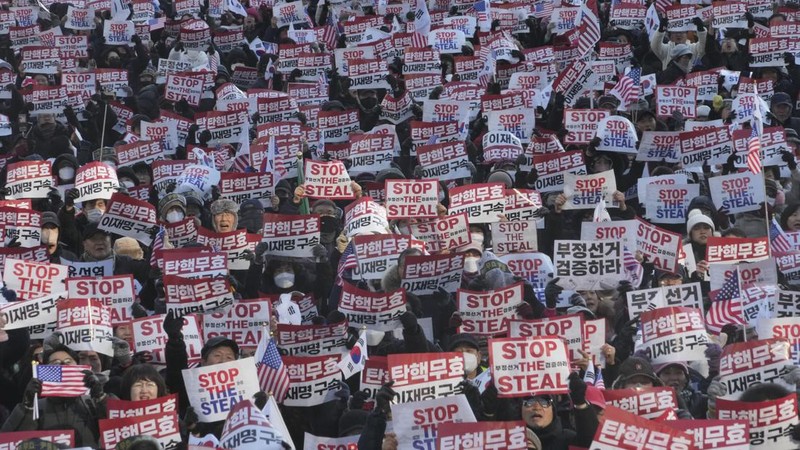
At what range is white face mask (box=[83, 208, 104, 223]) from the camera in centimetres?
1827

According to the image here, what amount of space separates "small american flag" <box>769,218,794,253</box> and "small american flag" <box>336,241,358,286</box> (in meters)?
3.38

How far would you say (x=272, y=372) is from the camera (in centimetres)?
1377

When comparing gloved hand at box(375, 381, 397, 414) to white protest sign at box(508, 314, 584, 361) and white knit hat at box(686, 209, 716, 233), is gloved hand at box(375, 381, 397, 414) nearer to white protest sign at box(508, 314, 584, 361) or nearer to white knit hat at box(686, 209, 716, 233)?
white protest sign at box(508, 314, 584, 361)

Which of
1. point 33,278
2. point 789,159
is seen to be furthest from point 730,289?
point 33,278

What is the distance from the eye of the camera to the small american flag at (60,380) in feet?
42.4

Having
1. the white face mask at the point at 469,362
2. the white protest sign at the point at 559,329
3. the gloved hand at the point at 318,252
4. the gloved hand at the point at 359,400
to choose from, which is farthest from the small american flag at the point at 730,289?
the gloved hand at the point at 318,252

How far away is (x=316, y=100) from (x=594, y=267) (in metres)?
8.42

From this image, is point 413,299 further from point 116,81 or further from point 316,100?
point 116,81

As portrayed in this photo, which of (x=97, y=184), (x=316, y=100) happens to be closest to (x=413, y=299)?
(x=97, y=184)

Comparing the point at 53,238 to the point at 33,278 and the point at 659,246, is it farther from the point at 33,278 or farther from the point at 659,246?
the point at 659,246

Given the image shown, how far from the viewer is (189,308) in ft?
48.9

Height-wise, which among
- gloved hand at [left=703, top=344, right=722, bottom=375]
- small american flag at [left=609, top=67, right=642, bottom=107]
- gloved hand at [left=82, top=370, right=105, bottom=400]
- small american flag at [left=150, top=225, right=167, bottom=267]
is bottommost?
gloved hand at [left=703, top=344, right=722, bottom=375]

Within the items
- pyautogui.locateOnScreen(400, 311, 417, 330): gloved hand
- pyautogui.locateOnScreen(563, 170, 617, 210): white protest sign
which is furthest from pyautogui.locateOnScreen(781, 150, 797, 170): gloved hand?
pyautogui.locateOnScreen(400, 311, 417, 330): gloved hand

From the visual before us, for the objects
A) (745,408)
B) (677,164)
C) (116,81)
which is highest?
(116,81)
